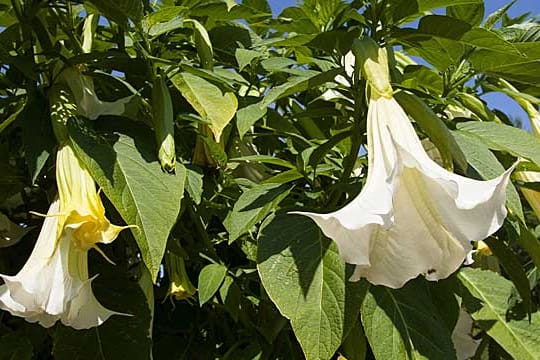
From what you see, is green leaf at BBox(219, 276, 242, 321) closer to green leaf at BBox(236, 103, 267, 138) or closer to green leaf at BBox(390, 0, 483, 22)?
green leaf at BBox(236, 103, 267, 138)

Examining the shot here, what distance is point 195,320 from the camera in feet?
4.50

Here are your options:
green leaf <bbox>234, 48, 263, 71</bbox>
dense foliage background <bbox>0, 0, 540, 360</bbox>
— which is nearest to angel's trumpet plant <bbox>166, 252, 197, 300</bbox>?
dense foliage background <bbox>0, 0, 540, 360</bbox>

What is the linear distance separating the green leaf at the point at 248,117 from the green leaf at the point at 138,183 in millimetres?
124

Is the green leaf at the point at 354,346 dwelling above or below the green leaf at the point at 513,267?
below

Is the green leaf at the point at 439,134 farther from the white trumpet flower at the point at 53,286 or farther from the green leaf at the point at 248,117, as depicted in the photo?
the white trumpet flower at the point at 53,286

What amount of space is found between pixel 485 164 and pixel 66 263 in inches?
23.0

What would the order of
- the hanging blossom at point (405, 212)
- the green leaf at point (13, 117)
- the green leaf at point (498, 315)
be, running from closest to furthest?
the hanging blossom at point (405, 212), the green leaf at point (13, 117), the green leaf at point (498, 315)

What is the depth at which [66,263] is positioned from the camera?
93 centimetres

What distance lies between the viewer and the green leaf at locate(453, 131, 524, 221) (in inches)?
39.4

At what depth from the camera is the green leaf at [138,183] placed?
0.86m

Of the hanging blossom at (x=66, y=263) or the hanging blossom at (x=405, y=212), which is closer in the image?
the hanging blossom at (x=405, y=212)

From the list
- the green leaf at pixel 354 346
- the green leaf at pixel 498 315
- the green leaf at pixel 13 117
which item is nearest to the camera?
the green leaf at pixel 13 117

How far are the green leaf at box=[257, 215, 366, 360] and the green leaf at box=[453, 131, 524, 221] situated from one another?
0.23 m

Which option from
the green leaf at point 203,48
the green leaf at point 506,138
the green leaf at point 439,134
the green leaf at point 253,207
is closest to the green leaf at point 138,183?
the green leaf at point 253,207
